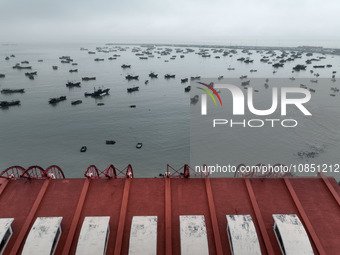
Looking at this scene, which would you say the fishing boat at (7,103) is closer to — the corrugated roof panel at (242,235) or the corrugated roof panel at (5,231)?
the corrugated roof panel at (5,231)

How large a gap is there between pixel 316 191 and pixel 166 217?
39.2 ft

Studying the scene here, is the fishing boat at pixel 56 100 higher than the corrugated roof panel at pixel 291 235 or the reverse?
higher

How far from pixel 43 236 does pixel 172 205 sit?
853cm

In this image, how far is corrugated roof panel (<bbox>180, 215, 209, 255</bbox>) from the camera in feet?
44.6

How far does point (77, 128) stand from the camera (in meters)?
49.0

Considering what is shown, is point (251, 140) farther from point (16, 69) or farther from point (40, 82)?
point (16, 69)

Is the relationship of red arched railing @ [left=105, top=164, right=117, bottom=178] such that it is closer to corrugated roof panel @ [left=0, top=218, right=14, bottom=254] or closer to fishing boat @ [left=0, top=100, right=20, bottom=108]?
corrugated roof panel @ [left=0, top=218, right=14, bottom=254]

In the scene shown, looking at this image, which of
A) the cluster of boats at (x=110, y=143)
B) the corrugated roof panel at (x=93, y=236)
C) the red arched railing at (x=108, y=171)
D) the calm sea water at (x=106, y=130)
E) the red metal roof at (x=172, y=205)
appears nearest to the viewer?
the corrugated roof panel at (x=93, y=236)

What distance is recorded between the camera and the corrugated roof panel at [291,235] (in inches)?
532

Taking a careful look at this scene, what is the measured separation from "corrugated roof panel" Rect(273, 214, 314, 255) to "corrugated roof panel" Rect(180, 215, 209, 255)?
4724 mm

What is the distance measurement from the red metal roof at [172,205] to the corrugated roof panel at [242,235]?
104 centimetres

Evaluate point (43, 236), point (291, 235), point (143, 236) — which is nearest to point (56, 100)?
point (43, 236)

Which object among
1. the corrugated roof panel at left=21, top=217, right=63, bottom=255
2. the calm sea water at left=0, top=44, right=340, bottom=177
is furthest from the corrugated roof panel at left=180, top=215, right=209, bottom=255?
the calm sea water at left=0, top=44, right=340, bottom=177

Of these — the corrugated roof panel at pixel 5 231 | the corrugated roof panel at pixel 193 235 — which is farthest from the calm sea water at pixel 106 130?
the corrugated roof panel at pixel 193 235
